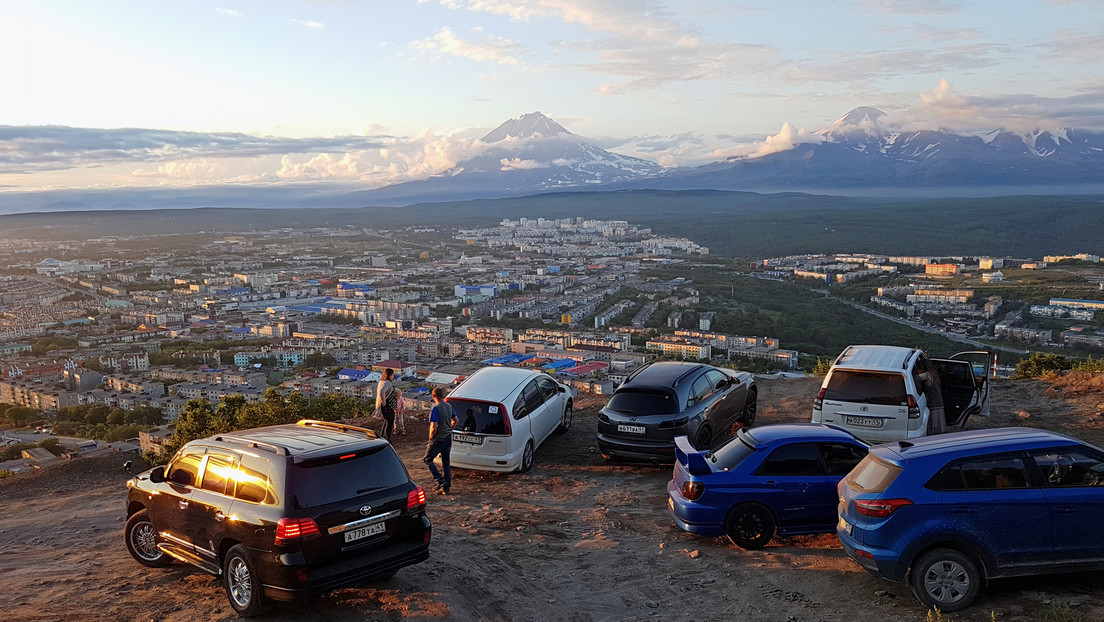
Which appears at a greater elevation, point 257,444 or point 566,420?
point 257,444

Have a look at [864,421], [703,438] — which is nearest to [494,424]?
[703,438]

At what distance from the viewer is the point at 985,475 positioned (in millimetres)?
5391

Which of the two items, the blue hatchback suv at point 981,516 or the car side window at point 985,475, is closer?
the blue hatchback suv at point 981,516

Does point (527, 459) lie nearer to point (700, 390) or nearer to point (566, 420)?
point (566, 420)

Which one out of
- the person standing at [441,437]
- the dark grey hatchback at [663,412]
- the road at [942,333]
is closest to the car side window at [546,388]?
the dark grey hatchback at [663,412]

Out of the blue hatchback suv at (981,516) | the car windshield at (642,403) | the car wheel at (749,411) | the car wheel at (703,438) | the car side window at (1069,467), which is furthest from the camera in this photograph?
the car wheel at (749,411)

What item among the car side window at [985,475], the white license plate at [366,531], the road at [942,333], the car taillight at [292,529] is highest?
the car side window at [985,475]

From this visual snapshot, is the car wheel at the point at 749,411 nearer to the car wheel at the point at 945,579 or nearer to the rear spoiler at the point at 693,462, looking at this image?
the rear spoiler at the point at 693,462

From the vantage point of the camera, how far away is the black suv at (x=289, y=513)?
5.29 metres

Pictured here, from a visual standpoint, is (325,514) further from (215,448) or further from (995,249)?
(995,249)

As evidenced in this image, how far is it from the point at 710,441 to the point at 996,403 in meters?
Result: 6.60

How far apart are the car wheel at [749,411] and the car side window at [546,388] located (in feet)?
10.0

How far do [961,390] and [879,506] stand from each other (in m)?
6.45

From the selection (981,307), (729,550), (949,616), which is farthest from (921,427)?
(981,307)
